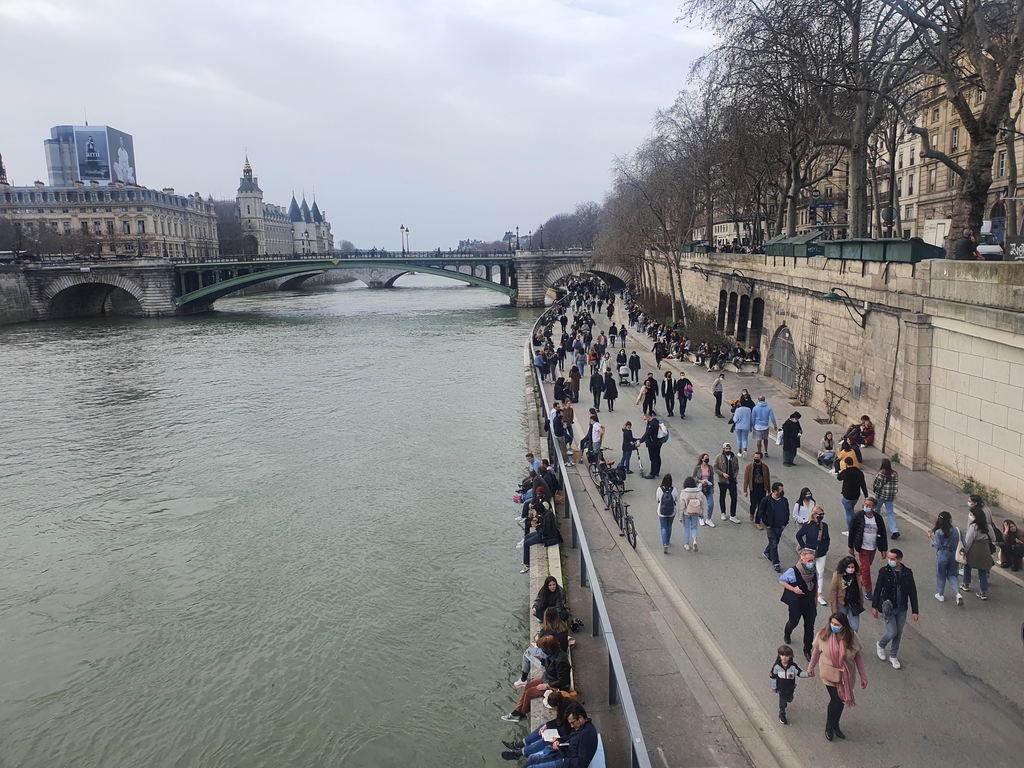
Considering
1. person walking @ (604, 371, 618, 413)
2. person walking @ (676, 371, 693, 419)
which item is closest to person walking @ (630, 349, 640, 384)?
person walking @ (604, 371, 618, 413)

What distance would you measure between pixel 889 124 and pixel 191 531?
1178 inches

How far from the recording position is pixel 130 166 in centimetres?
14075

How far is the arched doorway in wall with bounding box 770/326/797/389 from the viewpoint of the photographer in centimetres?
2205

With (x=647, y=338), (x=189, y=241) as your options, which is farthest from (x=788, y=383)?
(x=189, y=241)

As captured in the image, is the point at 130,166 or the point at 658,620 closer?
the point at 658,620

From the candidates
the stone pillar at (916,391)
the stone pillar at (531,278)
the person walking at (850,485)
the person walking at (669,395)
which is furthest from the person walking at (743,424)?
the stone pillar at (531,278)

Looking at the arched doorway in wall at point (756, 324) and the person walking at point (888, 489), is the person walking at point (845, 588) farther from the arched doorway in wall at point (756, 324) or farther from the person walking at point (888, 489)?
the arched doorway in wall at point (756, 324)

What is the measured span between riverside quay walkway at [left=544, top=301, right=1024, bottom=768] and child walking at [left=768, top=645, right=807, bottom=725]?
0.16 meters

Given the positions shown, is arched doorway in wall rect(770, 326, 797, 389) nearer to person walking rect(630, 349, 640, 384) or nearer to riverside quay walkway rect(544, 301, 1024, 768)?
person walking rect(630, 349, 640, 384)

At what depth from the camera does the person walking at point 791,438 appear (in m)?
14.1

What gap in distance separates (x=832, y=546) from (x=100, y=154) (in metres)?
148

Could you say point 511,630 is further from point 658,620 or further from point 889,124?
point 889,124

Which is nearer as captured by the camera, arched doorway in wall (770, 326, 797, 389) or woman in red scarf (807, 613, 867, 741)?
woman in red scarf (807, 613, 867, 741)

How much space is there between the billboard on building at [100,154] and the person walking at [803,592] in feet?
464
